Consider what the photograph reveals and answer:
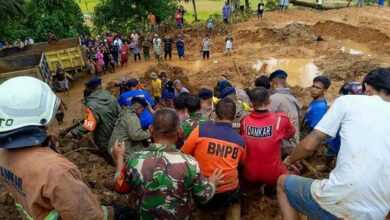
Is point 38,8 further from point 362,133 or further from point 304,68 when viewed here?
point 362,133

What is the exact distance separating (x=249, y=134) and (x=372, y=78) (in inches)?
51.6

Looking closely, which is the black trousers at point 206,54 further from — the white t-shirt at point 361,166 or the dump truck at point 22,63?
the white t-shirt at point 361,166

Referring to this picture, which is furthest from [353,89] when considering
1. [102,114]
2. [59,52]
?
[59,52]

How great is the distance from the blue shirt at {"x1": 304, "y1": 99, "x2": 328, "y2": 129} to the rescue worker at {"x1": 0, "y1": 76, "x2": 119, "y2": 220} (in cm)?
370

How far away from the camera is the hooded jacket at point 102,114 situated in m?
5.06

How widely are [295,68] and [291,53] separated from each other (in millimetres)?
1751

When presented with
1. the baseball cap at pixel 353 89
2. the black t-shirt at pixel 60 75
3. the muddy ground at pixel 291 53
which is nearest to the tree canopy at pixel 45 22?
the muddy ground at pixel 291 53

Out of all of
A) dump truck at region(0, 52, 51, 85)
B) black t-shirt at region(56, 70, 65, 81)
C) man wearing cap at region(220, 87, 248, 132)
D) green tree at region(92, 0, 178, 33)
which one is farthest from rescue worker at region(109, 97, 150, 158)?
green tree at region(92, 0, 178, 33)

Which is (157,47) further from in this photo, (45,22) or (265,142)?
(265,142)

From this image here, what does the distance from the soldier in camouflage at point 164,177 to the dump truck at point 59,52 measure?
36.7ft

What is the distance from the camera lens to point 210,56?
17.3 metres

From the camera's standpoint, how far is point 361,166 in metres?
2.24

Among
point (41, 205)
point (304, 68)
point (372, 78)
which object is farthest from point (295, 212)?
point (304, 68)

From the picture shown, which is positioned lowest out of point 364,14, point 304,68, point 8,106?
point 304,68
